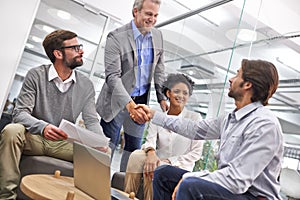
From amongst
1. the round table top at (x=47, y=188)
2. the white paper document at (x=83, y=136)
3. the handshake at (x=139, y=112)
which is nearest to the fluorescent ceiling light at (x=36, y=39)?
the white paper document at (x=83, y=136)

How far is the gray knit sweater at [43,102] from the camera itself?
56.7 inches

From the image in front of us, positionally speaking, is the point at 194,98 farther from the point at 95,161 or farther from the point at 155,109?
the point at 95,161

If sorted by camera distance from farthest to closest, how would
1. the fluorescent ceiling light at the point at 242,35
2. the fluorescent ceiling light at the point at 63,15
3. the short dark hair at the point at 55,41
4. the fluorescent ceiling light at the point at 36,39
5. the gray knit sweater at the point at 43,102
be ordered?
the fluorescent ceiling light at the point at 63,15
the fluorescent ceiling light at the point at 36,39
the short dark hair at the point at 55,41
the gray knit sweater at the point at 43,102
the fluorescent ceiling light at the point at 242,35

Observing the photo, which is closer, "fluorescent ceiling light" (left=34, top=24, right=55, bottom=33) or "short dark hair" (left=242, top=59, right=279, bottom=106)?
"short dark hair" (left=242, top=59, right=279, bottom=106)

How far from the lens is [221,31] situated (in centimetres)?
129

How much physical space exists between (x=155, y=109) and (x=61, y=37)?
110cm

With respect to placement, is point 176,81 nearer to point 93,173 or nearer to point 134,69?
point 134,69

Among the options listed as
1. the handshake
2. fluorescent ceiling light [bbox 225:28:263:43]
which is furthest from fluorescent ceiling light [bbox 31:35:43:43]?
the handshake

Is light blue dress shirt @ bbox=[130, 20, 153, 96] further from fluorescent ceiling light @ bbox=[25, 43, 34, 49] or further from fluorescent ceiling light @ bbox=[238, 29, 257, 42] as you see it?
fluorescent ceiling light @ bbox=[25, 43, 34, 49]

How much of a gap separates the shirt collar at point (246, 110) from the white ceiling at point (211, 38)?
77mm

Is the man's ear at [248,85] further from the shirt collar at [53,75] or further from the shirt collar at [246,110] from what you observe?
the shirt collar at [53,75]

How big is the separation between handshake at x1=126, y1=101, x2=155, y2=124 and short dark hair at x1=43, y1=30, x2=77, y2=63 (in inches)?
40.0

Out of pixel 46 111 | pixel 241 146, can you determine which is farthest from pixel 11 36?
pixel 241 146

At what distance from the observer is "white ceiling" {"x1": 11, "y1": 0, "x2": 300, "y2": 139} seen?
40.6 inches
